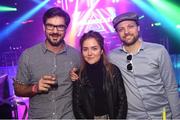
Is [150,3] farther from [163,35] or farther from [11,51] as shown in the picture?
[11,51]

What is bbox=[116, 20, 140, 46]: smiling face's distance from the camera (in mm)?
2410

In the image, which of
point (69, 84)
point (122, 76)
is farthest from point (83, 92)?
point (122, 76)

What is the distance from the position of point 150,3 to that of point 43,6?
2.04 meters

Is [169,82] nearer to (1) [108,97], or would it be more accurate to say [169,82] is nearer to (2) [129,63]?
(2) [129,63]

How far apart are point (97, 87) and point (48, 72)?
1.39 ft

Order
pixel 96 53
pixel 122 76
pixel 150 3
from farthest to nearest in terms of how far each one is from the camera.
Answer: pixel 150 3
pixel 122 76
pixel 96 53

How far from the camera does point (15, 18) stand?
575 cm

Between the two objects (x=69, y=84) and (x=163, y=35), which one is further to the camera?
(x=163, y=35)

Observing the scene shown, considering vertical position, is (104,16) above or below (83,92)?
above

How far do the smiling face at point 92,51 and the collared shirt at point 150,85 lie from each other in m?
0.28

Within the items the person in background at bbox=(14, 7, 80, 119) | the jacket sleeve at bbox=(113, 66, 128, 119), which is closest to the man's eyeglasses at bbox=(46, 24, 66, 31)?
the person in background at bbox=(14, 7, 80, 119)

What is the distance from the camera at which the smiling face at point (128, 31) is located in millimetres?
2410

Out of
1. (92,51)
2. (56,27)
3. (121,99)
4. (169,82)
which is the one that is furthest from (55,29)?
(169,82)

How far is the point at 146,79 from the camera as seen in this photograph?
2.42 meters
